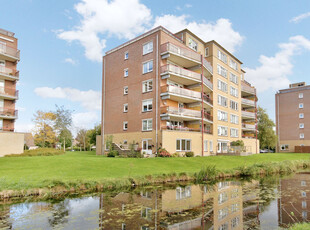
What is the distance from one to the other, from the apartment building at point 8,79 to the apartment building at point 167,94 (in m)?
13.1

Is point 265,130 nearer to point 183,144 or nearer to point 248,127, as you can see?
point 248,127

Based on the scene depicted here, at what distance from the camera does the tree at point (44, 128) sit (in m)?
48.3

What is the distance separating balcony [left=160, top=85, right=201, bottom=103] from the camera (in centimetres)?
3133

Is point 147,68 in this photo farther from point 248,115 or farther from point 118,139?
point 248,115

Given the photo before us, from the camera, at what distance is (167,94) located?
102ft

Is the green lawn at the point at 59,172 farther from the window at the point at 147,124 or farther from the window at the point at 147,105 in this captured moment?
the window at the point at 147,105

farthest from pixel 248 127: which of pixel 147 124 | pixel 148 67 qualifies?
pixel 148 67

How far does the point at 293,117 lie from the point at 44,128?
6229cm

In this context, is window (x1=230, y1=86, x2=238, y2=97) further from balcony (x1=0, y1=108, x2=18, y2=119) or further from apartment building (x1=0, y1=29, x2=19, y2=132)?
balcony (x1=0, y1=108, x2=18, y2=119)

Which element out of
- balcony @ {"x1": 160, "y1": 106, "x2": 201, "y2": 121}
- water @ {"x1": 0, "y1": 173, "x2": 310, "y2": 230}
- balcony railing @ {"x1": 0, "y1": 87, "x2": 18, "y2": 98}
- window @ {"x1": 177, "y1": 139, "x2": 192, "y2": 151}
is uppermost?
balcony railing @ {"x1": 0, "y1": 87, "x2": 18, "y2": 98}

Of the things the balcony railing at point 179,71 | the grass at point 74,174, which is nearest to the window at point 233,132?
the balcony railing at point 179,71

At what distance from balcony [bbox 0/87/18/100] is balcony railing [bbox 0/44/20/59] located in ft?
16.5

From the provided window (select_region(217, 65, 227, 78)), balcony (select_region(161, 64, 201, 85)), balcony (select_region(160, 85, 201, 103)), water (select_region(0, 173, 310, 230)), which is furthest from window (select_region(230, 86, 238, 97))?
water (select_region(0, 173, 310, 230))

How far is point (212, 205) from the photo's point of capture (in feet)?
38.5
